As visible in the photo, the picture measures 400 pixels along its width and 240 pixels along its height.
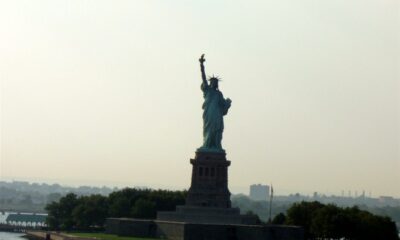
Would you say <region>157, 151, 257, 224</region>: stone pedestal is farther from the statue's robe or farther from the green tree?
the green tree

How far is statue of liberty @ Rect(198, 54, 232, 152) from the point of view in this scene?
259ft

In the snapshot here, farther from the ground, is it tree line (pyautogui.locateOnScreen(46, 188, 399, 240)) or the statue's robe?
the statue's robe

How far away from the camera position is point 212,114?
3118 inches

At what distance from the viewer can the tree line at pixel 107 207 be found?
94312 mm

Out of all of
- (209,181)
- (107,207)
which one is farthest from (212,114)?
(107,207)

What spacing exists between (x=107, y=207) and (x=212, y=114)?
2525 cm

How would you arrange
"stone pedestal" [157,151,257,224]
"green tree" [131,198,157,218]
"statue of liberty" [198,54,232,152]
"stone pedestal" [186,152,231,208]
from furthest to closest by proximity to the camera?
"green tree" [131,198,157,218] < "statue of liberty" [198,54,232,152] < "stone pedestal" [186,152,231,208] < "stone pedestal" [157,151,257,224]

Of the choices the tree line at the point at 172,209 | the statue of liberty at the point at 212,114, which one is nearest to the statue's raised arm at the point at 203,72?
the statue of liberty at the point at 212,114

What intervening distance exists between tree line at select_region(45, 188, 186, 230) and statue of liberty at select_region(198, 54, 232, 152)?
14934mm

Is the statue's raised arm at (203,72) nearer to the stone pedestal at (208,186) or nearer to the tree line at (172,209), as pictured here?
the stone pedestal at (208,186)

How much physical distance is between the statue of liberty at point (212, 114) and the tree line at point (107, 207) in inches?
588

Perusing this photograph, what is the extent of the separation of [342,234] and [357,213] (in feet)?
18.0

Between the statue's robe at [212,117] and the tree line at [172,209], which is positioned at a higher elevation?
the statue's robe at [212,117]

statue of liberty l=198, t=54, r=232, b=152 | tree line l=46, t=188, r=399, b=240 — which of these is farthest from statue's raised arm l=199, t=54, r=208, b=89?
tree line l=46, t=188, r=399, b=240
